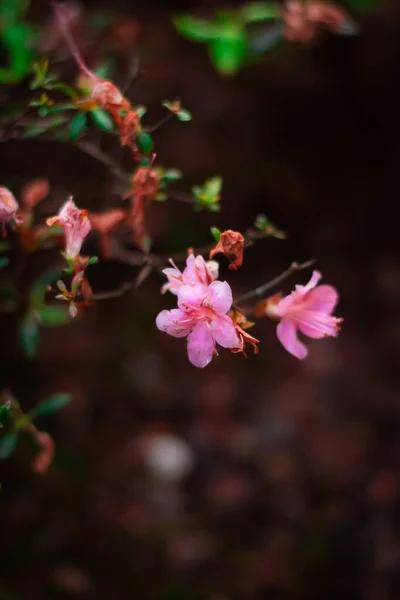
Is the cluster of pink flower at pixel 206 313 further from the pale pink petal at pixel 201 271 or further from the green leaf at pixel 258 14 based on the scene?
the green leaf at pixel 258 14

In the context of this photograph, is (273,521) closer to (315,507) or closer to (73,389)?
(315,507)

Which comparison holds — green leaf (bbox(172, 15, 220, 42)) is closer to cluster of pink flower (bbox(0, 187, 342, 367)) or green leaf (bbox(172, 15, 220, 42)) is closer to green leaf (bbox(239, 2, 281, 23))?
green leaf (bbox(239, 2, 281, 23))

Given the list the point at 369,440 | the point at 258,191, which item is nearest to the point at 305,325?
the point at 369,440

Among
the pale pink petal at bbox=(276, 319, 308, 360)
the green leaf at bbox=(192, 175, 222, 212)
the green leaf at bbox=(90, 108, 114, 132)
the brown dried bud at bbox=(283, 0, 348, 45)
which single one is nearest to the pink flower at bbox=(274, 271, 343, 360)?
the pale pink petal at bbox=(276, 319, 308, 360)

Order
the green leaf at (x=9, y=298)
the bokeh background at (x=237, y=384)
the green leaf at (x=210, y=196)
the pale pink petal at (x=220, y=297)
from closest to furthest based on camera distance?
the pale pink petal at (x=220, y=297), the green leaf at (x=210, y=196), the green leaf at (x=9, y=298), the bokeh background at (x=237, y=384)

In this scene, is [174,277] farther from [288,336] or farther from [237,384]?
[237,384]

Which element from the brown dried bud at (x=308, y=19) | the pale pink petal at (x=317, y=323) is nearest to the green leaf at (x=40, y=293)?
the pale pink petal at (x=317, y=323)

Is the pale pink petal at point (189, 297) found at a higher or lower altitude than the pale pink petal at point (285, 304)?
higher
